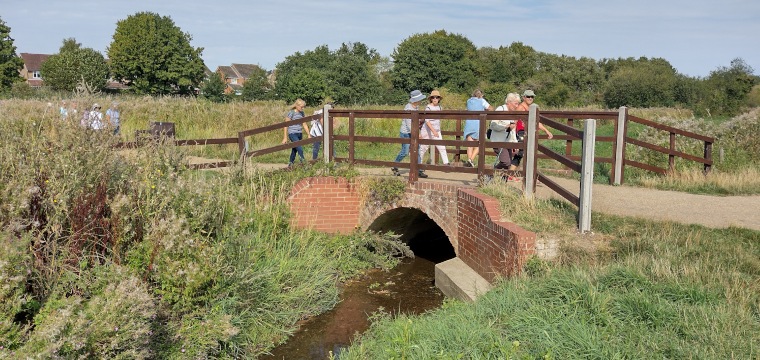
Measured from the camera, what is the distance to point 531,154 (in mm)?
8430

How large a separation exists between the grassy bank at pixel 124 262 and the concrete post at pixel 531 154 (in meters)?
2.94

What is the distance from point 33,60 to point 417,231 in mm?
115810

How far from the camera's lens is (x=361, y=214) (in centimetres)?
1052

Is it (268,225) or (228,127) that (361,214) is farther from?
(228,127)

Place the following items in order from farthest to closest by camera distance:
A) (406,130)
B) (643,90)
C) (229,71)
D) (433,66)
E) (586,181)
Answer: (229,71), (433,66), (643,90), (406,130), (586,181)

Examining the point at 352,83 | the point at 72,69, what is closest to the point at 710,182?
the point at 352,83

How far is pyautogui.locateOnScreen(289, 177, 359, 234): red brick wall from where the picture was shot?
10.2 meters

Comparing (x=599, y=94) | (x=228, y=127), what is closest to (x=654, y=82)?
(x=599, y=94)

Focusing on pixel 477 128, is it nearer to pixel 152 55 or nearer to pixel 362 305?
pixel 362 305

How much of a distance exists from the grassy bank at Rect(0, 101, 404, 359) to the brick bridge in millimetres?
1993

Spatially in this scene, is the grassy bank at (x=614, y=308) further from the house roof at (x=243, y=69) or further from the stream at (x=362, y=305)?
the house roof at (x=243, y=69)

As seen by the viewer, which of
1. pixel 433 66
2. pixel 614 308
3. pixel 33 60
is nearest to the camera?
pixel 614 308

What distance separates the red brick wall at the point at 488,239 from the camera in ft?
22.3

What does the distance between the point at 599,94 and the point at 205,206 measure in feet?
194
